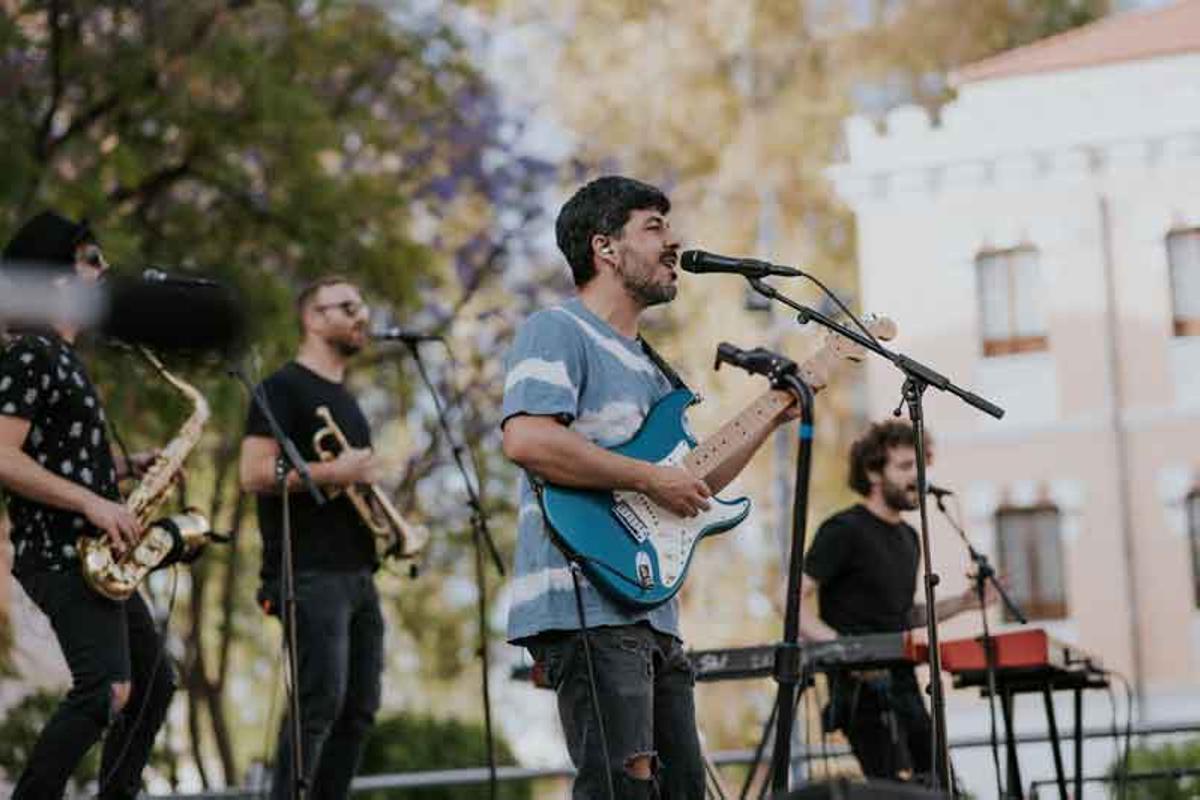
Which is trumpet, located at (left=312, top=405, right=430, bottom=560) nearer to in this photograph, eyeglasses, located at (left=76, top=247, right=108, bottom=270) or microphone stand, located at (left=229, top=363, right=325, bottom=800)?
microphone stand, located at (left=229, top=363, right=325, bottom=800)

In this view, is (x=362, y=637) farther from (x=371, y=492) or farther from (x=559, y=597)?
(x=559, y=597)

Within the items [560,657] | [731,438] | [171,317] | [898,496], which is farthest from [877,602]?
[171,317]

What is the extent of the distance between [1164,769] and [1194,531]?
1184cm

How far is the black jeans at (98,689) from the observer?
241 inches

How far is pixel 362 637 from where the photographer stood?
7301 mm

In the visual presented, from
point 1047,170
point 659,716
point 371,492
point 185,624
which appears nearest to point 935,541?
point 1047,170

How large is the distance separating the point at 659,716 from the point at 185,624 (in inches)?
677

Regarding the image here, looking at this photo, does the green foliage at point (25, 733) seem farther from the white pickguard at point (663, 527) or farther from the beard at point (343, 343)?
the white pickguard at point (663, 527)

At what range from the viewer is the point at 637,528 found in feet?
16.7

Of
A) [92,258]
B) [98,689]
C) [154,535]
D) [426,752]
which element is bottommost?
[426,752]

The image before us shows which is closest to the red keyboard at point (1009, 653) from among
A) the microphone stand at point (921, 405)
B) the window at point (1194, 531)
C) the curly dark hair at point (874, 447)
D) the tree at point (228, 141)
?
the curly dark hair at point (874, 447)

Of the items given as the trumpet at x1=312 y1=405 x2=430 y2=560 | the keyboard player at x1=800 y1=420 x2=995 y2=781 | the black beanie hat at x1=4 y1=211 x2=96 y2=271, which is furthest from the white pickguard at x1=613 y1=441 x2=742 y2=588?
the keyboard player at x1=800 y1=420 x2=995 y2=781

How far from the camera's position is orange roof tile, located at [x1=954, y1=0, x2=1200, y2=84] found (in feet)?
80.9

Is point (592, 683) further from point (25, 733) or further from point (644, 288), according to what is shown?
point (25, 733)
